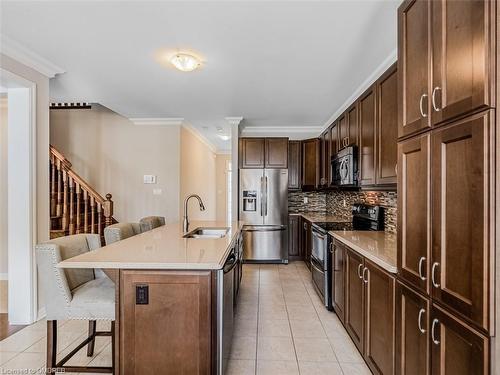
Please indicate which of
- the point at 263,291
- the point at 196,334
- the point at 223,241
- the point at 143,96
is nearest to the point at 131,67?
the point at 143,96

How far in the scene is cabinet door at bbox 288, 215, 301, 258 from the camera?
5344mm

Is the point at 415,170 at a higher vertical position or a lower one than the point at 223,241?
higher

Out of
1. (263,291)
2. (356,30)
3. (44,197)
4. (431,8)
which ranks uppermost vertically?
(356,30)

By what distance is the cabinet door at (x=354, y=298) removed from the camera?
221 cm

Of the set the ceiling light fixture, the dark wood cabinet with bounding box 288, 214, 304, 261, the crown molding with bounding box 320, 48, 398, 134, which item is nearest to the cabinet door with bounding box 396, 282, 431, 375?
the crown molding with bounding box 320, 48, 398, 134

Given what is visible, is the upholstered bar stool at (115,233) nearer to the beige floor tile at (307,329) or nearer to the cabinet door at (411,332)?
the beige floor tile at (307,329)

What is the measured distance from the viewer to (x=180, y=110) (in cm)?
470

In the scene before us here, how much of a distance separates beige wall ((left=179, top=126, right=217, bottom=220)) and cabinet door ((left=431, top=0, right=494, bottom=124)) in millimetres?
4724

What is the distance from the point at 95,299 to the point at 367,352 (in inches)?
72.6

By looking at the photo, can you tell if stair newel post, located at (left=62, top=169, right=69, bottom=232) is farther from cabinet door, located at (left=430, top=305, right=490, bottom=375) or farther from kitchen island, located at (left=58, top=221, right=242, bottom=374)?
cabinet door, located at (left=430, top=305, right=490, bottom=375)

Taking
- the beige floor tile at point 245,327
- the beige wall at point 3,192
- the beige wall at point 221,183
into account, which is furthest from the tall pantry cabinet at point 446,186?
the beige wall at point 221,183

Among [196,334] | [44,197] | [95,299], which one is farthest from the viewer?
[44,197]

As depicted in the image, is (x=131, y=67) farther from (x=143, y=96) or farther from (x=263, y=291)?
(x=263, y=291)

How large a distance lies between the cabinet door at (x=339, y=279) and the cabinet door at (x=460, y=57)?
166 centimetres
